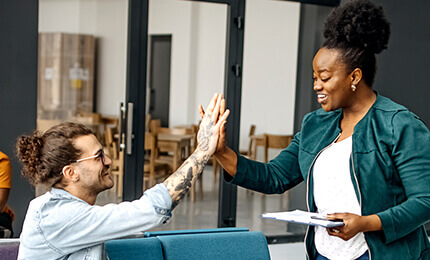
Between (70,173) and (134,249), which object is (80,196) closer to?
(70,173)

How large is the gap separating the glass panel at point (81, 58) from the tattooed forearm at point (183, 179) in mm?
7763

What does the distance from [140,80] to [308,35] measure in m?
1.82

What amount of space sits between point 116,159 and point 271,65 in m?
1.75

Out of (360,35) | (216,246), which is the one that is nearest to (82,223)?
(216,246)

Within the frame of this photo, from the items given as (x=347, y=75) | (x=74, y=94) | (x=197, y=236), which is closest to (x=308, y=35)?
(x=197, y=236)

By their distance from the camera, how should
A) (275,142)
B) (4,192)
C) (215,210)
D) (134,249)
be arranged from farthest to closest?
(275,142)
(215,210)
(4,192)
(134,249)

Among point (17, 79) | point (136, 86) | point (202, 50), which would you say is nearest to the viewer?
point (17, 79)

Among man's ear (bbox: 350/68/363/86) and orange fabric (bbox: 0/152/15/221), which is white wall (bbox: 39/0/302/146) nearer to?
orange fabric (bbox: 0/152/15/221)

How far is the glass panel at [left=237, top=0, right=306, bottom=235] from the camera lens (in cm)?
541

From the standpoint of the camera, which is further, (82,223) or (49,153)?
(49,153)

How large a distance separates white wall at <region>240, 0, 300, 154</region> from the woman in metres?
3.51

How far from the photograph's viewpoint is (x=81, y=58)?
9875 mm

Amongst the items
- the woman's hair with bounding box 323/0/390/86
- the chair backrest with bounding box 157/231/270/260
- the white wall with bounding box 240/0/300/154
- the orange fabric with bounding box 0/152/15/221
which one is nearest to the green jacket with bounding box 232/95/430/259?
the woman's hair with bounding box 323/0/390/86

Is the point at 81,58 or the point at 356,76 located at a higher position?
the point at 81,58
